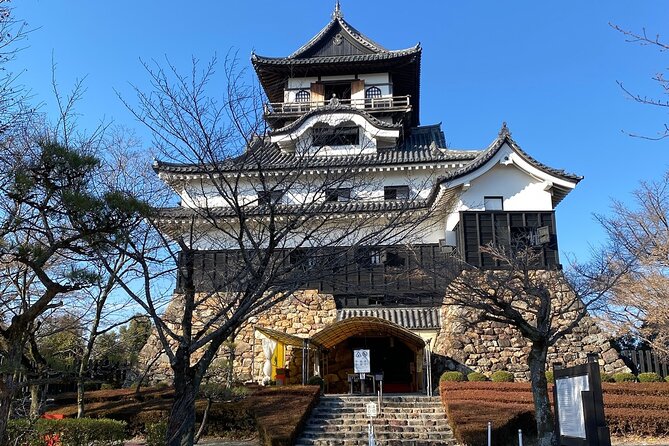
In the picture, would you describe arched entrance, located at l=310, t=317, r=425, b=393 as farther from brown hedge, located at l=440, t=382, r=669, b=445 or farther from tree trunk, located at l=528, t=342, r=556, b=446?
tree trunk, located at l=528, t=342, r=556, b=446

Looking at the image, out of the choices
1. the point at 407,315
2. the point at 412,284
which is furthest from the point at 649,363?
the point at 412,284

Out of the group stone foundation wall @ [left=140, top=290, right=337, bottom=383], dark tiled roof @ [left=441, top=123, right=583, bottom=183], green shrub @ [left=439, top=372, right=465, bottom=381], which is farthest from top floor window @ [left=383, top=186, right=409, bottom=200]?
green shrub @ [left=439, top=372, right=465, bottom=381]

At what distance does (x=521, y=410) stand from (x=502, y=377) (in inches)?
165

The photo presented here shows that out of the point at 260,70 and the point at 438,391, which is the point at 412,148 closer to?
the point at 260,70

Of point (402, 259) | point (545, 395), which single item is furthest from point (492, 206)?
point (545, 395)

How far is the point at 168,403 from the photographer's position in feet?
56.9

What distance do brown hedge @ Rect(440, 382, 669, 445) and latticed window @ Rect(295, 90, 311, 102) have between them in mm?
17497

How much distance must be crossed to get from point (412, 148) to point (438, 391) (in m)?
12.4

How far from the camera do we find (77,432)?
11.8 metres

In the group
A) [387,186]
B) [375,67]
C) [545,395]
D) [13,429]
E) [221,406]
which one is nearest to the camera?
[13,429]

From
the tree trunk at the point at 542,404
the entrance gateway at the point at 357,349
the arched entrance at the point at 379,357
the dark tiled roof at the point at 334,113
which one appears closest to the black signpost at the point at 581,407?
the tree trunk at the point at 542,404

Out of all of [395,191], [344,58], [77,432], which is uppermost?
[344,58]

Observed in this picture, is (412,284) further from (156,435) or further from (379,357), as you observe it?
(156,435)

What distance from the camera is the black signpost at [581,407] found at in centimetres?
816
